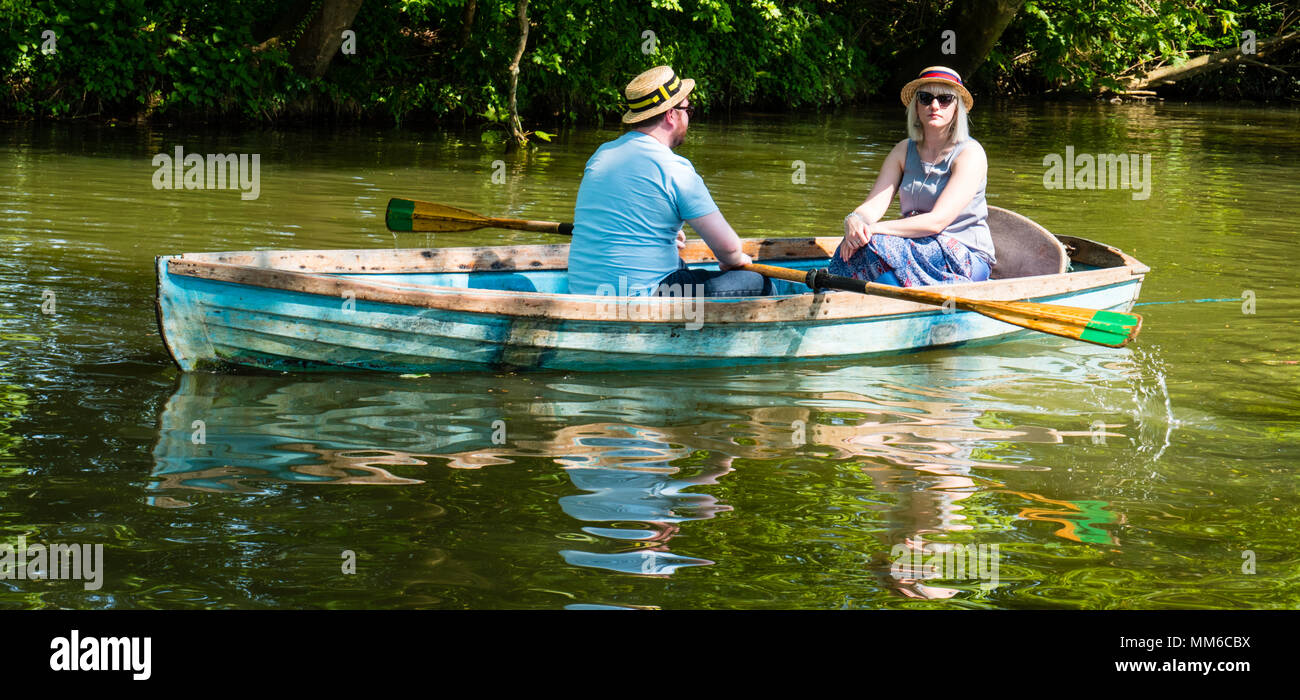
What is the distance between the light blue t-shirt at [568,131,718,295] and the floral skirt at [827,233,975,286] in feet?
3.40

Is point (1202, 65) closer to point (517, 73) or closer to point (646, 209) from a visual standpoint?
point (517, 73)

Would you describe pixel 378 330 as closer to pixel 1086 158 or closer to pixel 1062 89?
pixel 1086 158

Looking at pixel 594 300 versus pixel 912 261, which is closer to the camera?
pixel 594 300

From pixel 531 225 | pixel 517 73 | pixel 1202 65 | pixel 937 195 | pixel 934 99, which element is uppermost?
pixel 1202 65

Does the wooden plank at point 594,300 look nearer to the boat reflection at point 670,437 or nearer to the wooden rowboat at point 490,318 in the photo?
the wooden rowboat at point 490,318

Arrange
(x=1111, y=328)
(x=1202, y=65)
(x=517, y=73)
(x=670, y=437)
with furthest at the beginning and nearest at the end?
(x=1202, y=65) < (x=517, y=73) < (x=1111, y=328) < (x=670, y=437)

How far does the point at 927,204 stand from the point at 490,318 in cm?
243

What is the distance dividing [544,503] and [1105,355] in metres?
3.91

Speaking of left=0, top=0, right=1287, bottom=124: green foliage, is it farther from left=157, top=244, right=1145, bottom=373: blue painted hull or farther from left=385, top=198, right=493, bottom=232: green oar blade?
left=157, top=244, right=1145, bottom=373: blue painted hull

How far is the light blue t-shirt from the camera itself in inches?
241

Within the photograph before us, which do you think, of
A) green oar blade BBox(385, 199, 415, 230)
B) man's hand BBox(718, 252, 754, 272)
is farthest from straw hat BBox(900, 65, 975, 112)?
green oar blade BBox(385, 199, 415, 230)

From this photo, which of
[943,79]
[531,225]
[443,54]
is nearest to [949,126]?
[943,79]

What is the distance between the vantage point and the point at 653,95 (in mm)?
6039

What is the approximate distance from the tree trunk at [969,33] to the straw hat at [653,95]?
19.4m
